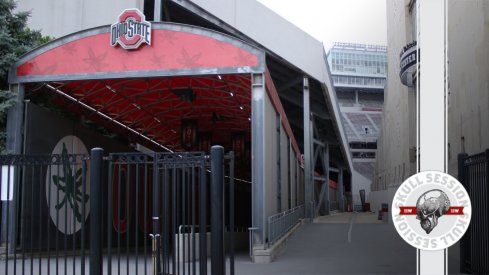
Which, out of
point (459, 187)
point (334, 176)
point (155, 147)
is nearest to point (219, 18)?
point (155, 147)

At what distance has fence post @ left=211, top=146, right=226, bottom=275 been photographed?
743 cm

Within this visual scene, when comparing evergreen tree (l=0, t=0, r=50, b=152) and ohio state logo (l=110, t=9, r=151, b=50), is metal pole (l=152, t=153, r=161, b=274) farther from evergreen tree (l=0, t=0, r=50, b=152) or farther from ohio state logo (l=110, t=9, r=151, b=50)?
evergreen tree (l=0, t=0, r=50, b=152)

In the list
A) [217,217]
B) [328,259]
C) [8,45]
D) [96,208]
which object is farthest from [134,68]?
[217,217]

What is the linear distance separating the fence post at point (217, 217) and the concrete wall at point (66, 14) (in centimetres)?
1701

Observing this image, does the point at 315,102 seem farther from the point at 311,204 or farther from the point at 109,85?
the point at 109,85

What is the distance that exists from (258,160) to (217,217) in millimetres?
6434

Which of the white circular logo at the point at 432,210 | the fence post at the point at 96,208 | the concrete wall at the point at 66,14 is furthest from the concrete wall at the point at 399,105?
the white circular logo at the point at 432,210

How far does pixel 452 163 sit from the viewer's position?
19.7 metres

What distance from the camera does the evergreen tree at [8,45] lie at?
577 inches

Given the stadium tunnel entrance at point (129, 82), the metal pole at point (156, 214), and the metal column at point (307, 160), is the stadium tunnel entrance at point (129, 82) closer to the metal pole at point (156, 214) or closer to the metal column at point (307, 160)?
the metal pole at point (156, 214)

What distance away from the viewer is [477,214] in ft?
36.6

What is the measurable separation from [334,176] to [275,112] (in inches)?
2249

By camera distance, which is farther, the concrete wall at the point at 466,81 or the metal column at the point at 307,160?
the metal column at the point at 307,160

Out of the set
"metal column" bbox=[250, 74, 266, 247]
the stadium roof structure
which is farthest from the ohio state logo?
the stadium roof structure
